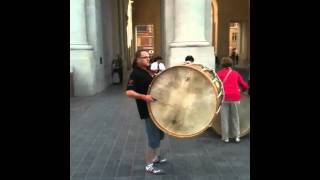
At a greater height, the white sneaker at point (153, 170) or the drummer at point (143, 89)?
the drummer at point (143, 89)

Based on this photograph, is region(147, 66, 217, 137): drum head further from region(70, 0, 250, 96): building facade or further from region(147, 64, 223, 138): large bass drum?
region(70, 0, 250, 96): building facade

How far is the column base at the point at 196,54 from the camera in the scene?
11.4 metres

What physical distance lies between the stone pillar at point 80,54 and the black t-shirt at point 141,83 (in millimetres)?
8661

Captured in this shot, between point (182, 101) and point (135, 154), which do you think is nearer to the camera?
point (182, 101)

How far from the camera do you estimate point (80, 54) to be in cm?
1373

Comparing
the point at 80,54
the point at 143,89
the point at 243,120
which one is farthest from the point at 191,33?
the point at 143,89

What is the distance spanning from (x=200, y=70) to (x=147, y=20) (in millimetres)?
30736

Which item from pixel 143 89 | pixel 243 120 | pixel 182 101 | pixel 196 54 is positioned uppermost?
pixel 196 54

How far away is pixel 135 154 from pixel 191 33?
18.8 feet

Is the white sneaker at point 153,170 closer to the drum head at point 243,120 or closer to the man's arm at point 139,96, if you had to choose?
the man's arm at point 139,96

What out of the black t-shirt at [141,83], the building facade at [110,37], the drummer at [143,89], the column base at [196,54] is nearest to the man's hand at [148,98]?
the drummer at [143,89]

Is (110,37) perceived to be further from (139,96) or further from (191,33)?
(139,96)

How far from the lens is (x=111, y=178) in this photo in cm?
536
